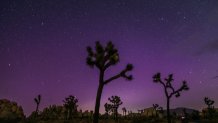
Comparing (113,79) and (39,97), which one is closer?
(113,79)

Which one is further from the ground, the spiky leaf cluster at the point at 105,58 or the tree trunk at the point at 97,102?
the spiky leaf cluster at the point at 105,58

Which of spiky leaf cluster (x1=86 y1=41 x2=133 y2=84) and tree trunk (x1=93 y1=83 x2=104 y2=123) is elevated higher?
spiky leaf cluster (x1=86 y1=41 x2=133 y2=84)

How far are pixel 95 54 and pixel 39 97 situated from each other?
36.8m

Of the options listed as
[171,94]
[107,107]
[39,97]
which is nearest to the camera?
[171,94]

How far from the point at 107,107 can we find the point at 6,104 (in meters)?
48.5

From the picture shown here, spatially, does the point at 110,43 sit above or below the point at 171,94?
above

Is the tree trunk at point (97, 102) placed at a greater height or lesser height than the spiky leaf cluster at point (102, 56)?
lesser

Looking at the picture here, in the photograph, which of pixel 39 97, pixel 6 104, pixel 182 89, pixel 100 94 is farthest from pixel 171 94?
pixel 6 104

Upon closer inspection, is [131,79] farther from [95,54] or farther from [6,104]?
[6,104]

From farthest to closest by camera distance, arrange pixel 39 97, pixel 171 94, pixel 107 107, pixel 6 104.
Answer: pixel 6 104, pixel 107 107, pixel 39 97, pixel 171 94

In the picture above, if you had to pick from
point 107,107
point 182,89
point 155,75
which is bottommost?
point 107,107

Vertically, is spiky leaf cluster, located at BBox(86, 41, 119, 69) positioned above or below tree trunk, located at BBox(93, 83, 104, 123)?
above

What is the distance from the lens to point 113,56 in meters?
17.8

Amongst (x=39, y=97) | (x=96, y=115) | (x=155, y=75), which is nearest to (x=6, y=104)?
(x=39, y=97)
